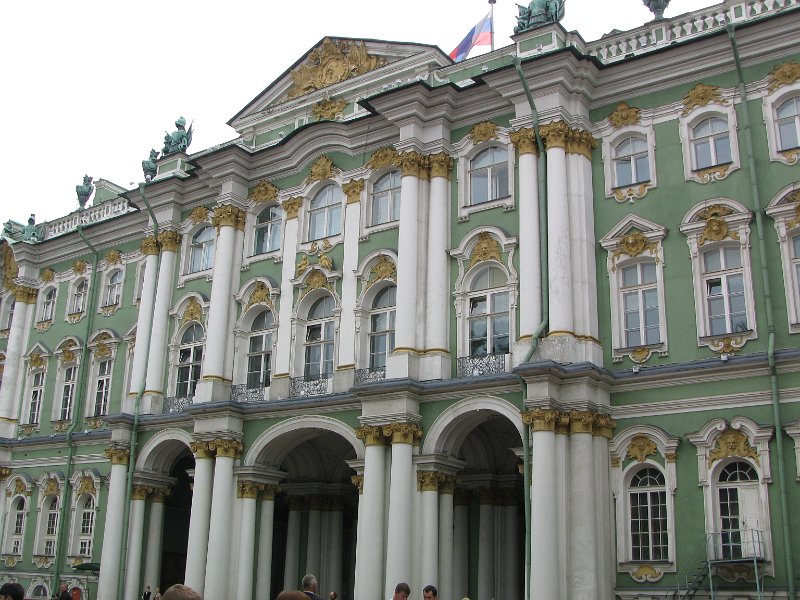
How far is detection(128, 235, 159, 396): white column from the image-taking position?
30391mm

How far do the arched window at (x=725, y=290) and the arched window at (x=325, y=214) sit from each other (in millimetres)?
10592

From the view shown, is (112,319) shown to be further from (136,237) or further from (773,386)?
(773,386)

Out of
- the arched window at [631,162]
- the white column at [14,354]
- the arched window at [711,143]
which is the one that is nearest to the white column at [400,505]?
the arched window at [631,162]

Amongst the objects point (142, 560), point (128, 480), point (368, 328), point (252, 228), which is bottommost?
point (142, 560)

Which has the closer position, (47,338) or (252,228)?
(252,228)

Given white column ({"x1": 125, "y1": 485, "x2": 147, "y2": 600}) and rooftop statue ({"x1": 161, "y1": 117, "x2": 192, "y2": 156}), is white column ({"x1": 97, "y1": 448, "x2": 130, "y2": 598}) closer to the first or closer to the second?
white column ({"x1": 125, "y1": 485, "x2": 147, "y2": 600})

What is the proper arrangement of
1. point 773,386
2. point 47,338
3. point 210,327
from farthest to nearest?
point 47,338
point 210,327
point 773,386

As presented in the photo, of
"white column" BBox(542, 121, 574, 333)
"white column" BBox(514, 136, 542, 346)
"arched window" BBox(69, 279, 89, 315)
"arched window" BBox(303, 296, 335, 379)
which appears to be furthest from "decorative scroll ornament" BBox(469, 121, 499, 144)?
"arched window" BBox(69, 279, 89, 315)

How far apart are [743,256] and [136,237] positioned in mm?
21232

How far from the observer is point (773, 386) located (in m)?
19.8

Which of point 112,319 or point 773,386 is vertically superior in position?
point 112,319

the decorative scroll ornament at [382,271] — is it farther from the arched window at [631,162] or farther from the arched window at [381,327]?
the arched window at [631,162]

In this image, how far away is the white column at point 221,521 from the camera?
25656 mm

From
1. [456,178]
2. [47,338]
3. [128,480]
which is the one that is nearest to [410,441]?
[456,178]
